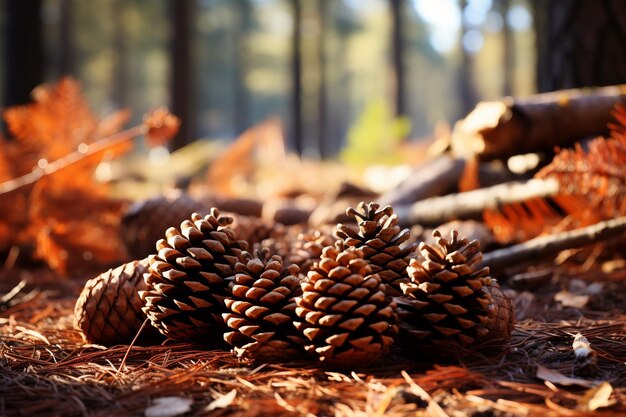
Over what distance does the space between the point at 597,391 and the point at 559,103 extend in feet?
7.79

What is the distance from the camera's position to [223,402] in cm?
118

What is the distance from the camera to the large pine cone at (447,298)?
138 cm

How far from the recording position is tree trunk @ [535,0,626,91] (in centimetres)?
381

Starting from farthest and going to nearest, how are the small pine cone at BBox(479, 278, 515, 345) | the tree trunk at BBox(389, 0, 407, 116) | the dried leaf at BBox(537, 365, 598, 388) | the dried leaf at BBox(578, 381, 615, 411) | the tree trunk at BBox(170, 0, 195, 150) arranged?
the tree trunk at BBox(389, 0, 407, 116), the tree trunk at BBox(170, 0, 195, 150), the small pine cone at BBox(479, 278, 515, 345), the dried leaf at BBox(537, 365, 598, 388), the dried leaf at BBox(578, 381, 615, 411)

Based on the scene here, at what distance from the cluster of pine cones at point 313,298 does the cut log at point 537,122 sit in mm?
1720

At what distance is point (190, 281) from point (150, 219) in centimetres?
149

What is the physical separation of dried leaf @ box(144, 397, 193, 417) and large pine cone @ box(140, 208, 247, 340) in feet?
1.12

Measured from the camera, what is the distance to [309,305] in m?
1.35

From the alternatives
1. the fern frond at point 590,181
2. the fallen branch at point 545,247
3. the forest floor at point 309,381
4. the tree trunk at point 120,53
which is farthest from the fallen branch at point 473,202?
the tree trunk at point 120,53

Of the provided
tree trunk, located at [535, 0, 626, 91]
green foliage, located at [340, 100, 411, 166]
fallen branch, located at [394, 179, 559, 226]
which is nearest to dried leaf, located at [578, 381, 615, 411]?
fallen branch, located at [394, 179, 559, 226]

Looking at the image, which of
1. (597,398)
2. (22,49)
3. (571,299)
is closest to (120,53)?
(22,49)

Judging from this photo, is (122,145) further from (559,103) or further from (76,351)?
(559,103)

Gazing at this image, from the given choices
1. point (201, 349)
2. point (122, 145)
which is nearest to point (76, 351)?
point (201, 349)

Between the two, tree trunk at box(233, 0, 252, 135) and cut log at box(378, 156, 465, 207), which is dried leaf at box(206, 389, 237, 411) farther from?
tree trunk at box(233, 0, 252, 135)
